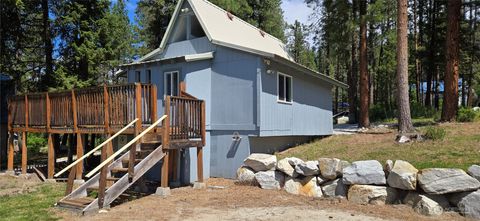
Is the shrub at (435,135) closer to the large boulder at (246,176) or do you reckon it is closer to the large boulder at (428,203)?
the large boulder at (428,203)

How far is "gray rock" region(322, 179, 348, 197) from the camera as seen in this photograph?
9.34 meters

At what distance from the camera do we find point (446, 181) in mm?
7816

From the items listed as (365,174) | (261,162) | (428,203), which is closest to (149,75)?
(261,162)

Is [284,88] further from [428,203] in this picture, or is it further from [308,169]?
[428,203]

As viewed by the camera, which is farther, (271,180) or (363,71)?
(363,71)

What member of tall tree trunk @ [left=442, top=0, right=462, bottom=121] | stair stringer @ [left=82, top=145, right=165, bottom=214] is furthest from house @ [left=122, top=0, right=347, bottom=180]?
tall tree trunk @ [left=442, top=0, right=462, bottom=121]

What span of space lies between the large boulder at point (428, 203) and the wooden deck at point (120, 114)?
583 centimetres

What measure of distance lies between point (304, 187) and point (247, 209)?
225 cm

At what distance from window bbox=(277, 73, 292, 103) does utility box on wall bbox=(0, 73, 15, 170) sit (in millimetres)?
12329

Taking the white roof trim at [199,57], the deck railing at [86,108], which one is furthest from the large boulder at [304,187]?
the white roof trim at [199,57]

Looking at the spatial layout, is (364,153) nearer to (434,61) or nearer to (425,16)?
(434,61)

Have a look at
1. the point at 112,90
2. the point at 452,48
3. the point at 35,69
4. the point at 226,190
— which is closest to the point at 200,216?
the point at 226,190

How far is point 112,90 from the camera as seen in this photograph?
10.5 meters

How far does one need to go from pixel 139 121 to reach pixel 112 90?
4.41ft
